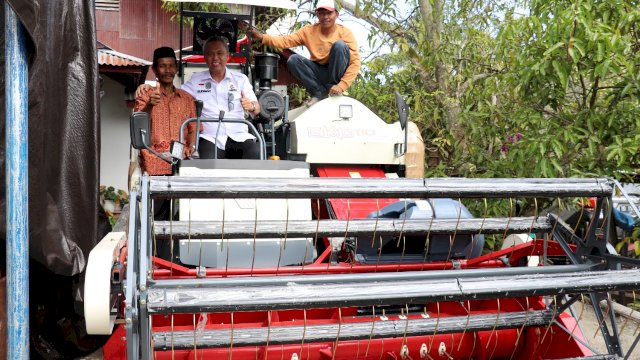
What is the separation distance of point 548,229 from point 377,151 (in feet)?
6.85

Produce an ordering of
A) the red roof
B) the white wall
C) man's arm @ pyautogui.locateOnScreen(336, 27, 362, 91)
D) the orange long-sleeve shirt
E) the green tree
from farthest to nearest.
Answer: the white wall, the red roof, the orange long-sleeve shirt, man's arm @ pyautogui.locateOnScreen(336, 27, 362, 91), the green tree

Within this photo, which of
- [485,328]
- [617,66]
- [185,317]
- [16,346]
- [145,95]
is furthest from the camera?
[145,95]

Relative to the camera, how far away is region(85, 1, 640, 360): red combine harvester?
2580mm

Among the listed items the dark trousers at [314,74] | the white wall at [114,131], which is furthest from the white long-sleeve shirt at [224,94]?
the white wall at [114,131]

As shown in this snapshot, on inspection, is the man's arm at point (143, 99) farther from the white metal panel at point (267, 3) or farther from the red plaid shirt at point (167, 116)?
the white metal panel at point (267, 3)

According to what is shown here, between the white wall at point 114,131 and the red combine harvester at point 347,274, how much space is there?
921 centimetres

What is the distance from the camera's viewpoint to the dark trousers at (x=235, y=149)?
530cm

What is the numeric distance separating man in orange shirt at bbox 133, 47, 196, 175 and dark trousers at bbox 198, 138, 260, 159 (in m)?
0.10

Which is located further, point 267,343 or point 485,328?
point 485,328

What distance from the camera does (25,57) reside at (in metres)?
3.21

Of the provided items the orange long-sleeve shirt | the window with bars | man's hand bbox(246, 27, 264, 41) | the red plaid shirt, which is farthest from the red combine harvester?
the window with bars

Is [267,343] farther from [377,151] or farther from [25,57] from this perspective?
[377,151]

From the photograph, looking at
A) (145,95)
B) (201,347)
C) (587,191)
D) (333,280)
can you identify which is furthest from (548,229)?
(145,95)

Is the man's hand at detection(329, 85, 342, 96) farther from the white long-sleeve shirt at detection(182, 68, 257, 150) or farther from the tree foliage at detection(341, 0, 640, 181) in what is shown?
the tree foliage at detection(341, 0, 640, 181)
